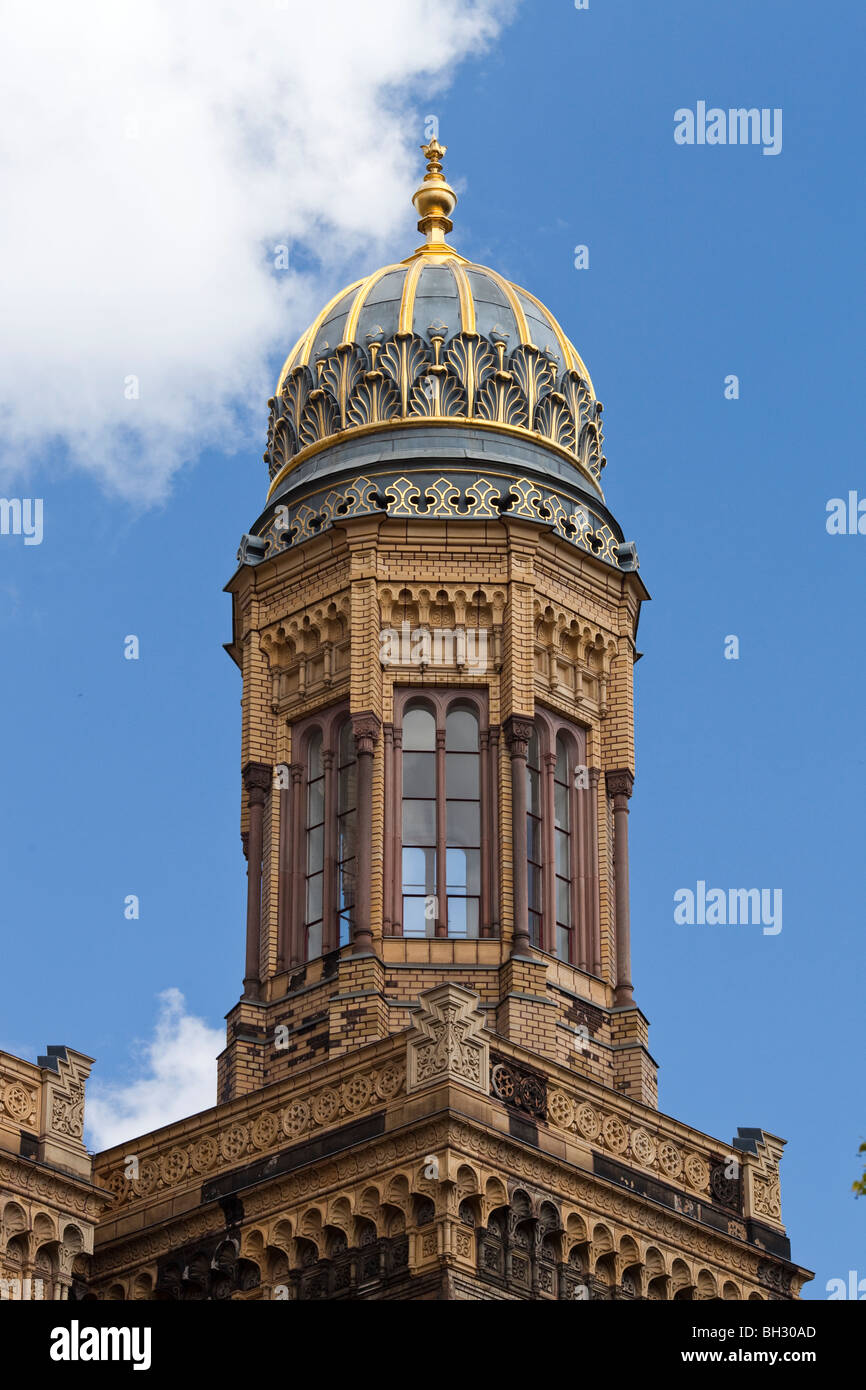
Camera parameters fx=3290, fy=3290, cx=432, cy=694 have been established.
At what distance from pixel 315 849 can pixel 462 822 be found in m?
2.39

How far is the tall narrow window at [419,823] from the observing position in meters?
49.2

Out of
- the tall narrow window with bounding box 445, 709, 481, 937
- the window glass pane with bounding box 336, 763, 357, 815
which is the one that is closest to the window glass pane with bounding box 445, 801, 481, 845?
the tall narrow window with bounding box 445, 709, 481, 937

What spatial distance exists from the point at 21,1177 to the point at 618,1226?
8845mm

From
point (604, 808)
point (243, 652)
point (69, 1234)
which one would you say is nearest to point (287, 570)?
point (243, 652)

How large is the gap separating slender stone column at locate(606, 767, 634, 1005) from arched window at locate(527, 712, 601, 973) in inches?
17.0

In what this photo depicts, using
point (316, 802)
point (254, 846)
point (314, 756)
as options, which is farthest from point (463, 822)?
point (254, 846)

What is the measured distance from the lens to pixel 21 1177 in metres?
40.5

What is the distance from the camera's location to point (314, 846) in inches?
1998

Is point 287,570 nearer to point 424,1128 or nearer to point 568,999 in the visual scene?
point 568,999

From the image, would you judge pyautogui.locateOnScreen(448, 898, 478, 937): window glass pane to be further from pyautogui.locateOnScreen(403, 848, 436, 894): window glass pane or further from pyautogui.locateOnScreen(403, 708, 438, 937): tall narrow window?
pyautogui.locateOnScreen(403, 848, 436, 894): window glass pane

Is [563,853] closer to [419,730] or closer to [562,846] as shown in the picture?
[562,846]
